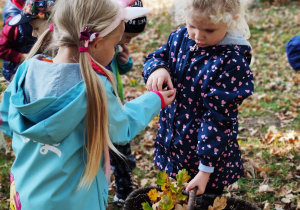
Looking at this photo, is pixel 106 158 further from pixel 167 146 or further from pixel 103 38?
pixel 103 38

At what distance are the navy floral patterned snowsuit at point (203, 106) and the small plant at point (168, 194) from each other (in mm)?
137

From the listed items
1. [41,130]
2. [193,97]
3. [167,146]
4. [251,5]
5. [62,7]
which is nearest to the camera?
[41,130]

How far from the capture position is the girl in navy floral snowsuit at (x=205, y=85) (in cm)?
231

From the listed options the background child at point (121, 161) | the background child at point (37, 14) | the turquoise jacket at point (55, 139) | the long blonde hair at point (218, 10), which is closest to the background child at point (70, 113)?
the turquoise jacket at point (55, 139)

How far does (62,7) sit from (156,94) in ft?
2.43

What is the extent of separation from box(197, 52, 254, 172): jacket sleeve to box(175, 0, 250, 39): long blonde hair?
0.68 feet

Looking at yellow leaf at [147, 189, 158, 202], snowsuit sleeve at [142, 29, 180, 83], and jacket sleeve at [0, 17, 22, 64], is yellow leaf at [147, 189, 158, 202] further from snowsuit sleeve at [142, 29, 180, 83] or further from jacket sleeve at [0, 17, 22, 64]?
jacket sleeve at [0, 17, 22, 64]

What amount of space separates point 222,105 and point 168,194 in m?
0.75

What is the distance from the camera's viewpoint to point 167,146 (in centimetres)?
268

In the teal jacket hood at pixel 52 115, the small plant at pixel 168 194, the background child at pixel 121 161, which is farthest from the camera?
the background child at pixel 121 161

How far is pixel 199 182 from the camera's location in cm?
245

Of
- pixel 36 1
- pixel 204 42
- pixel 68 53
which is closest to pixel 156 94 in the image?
pixel 204 42

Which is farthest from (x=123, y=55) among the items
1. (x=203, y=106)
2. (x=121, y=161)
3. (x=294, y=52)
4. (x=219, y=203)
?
(x=219, y=203)

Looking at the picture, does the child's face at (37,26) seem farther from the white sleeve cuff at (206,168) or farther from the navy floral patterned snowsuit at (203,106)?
the white sleeve cuff at (206,168)
